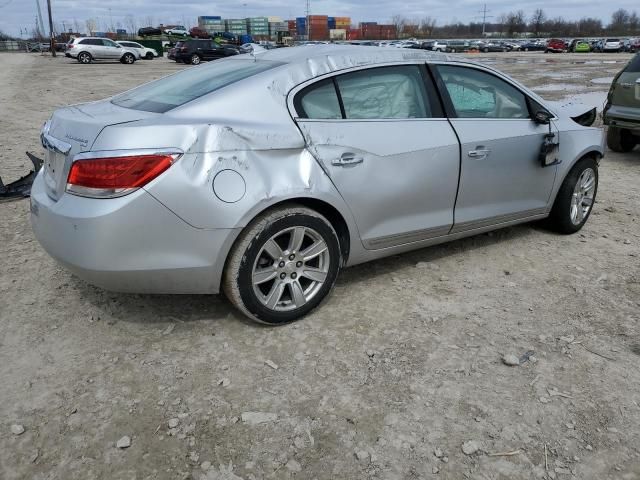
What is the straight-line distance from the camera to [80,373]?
2.87 m

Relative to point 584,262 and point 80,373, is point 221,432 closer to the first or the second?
point 80,373

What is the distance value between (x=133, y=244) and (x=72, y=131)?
2.47 feet

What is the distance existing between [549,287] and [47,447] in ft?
10.5

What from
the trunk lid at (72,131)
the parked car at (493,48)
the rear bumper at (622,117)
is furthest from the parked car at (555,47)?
the trunk lid at (72,131)

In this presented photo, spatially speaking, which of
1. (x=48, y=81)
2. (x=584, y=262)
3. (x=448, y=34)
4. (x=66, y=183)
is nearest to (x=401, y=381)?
(x=66, y=183)

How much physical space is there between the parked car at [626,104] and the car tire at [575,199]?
354 centimetres

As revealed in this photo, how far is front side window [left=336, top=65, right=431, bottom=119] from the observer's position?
3.43 m

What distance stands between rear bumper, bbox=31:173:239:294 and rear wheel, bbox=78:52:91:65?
38024 millimetres

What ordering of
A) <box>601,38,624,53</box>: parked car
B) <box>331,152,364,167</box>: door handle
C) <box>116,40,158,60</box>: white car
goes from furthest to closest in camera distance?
<box>601,38,624,53</box>: parked car < <box>116,40,158,60</box>: white car < <box>331,152,364,167</box>: door handle

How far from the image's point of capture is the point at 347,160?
3301 mm

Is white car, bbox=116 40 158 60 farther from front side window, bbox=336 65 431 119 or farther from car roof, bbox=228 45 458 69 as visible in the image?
front side window, bbox=336 65 431 119

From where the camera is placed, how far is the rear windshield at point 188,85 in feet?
10.6

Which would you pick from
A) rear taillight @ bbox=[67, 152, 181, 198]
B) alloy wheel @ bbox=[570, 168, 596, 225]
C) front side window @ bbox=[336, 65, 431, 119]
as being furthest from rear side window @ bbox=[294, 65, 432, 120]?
alloy wheel @ bbox=[570, 168, 596, 225]

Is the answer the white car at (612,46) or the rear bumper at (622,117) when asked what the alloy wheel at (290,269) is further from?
the white car at (612,46)
